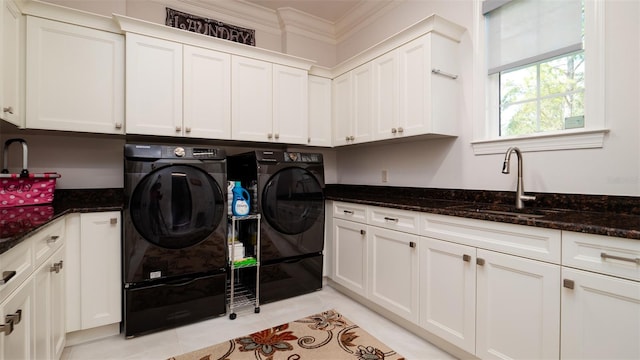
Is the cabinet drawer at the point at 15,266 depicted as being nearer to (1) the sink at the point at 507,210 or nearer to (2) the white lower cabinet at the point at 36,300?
(2) the white lower cabinet at the point at 36,300

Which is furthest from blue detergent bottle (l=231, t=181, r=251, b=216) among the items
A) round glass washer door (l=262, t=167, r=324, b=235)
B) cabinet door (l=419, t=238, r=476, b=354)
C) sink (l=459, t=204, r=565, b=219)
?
sink (l=459, t=204, r=565, b=219)

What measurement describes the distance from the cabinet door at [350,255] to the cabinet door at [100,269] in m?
1.68

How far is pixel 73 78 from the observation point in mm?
1991

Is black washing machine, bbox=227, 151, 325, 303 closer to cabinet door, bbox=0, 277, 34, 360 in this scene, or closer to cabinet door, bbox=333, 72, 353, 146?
cabinet door, bbox=333, 72, 353, 146

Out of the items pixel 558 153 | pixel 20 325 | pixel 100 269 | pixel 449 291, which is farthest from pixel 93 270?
pixel 558 153

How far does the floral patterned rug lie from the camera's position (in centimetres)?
176

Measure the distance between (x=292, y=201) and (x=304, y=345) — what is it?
1.09m

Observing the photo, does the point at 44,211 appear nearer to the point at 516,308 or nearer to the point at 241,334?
the point at 241,334

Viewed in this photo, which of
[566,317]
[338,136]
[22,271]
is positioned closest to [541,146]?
[566,317]

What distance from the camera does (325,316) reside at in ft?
7.39

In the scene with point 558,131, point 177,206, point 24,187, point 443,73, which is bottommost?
point 177,206

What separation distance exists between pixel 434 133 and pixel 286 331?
5.84ft

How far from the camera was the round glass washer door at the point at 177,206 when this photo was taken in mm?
1947

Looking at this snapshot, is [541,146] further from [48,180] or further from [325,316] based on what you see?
[48,180]
